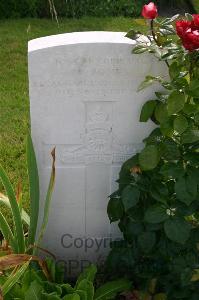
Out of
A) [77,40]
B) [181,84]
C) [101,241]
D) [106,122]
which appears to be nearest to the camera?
[181,84]

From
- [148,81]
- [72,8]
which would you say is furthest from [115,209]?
[72,8]

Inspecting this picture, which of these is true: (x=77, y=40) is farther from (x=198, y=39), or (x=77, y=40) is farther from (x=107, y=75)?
(x=198, y=39)

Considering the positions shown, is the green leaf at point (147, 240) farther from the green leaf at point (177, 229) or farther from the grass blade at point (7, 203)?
the grass blade at point (7, 203)

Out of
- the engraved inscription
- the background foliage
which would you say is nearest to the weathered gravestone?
the engraved inscription

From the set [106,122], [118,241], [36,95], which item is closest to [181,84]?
[106,122]

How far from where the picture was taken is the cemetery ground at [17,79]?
11.5ft

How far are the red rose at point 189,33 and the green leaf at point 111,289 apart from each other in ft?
3.37

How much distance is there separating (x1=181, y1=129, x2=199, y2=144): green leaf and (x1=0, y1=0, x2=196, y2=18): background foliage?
14.3 ft

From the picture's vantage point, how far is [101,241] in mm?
2627

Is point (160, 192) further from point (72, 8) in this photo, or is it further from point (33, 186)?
point (72, 8)

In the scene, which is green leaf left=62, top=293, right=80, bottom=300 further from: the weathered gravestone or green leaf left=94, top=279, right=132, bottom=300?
the weathered gravestone

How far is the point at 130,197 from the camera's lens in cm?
218

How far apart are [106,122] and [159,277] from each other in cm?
69

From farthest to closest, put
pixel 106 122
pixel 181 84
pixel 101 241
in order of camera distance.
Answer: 1. pixel 101 241
2. pixel 106 122
3. pixel 181 84
